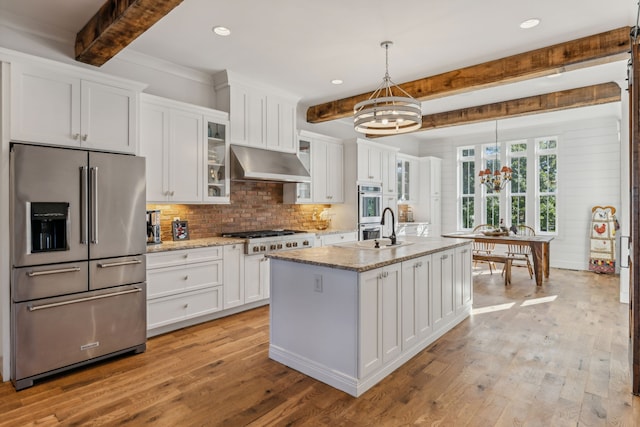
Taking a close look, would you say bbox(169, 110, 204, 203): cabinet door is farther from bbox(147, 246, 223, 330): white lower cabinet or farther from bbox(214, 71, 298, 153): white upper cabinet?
bbox(147, 246, 223, 330): white lower cabinet

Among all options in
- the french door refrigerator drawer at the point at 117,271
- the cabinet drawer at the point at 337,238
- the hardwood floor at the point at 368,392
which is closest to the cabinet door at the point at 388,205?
the cabinet drawer at the point at 337,238

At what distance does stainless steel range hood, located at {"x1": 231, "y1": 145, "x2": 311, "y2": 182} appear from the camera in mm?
4398

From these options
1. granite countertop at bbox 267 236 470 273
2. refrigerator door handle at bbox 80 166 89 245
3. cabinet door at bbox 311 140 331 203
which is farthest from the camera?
cabinet door at bbox 311 140 331 203

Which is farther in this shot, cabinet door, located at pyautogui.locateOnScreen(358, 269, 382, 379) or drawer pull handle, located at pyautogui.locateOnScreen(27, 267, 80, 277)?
drawer pull handle, located at pyautogui.locateOnScreen(27, 267, 80, 277)

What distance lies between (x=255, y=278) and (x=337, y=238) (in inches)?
64.4

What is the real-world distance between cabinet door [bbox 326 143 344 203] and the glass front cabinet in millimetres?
1976

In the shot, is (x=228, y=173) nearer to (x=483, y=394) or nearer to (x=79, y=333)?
(x=79, y=333)

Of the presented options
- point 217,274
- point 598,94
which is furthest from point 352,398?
point 598,94

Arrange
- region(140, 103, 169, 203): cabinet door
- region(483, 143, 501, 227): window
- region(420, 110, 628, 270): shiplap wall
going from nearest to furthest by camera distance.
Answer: region(140, 103, 169, 203): cabinet door < region(420, 110, 628, 270): shiplap wall < region(483, 143, 501, 227): window

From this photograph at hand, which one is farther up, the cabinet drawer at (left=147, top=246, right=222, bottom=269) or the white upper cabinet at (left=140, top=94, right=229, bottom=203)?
the white upper cabinet at (left=140, top=94, right=229, bottom=203)

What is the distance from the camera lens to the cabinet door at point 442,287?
350 cm

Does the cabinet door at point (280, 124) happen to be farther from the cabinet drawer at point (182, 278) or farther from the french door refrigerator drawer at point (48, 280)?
the french door refrigerator drawer at point (48, 280)

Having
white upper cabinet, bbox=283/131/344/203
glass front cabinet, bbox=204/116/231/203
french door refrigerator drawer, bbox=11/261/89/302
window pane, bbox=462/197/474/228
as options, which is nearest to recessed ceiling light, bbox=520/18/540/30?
white upper cabinet, bbox=283/131/344/203

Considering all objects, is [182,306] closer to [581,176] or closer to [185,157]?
[185,157]
